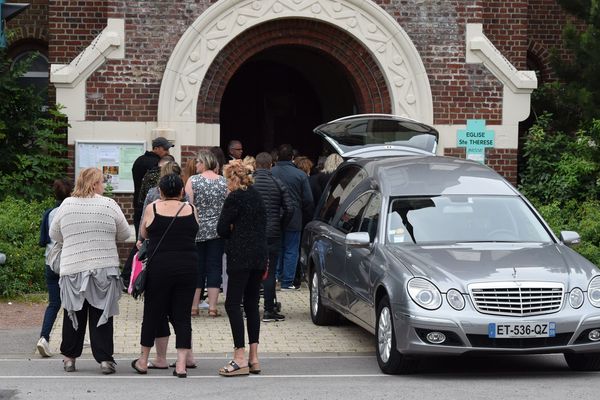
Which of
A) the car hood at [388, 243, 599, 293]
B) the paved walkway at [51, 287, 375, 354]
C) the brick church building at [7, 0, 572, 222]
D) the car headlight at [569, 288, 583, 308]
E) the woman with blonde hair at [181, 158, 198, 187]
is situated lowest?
the paved walkway at [51, 287, 375, 354]

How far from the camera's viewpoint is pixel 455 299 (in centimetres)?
1037

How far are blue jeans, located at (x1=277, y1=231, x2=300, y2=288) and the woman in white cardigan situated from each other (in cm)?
606

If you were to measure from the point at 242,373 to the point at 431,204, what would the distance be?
2.57 metres

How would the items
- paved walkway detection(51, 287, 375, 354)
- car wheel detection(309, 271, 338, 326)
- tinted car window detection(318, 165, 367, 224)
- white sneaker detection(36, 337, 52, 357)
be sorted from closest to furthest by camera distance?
white sneaker detection(36, 337, 52, 357)
paved walkway detection(51, 287, 375, 354)
tinted car window detection(318, 165, 367, 224)
car wheel detection(309, 271, 338, 326)

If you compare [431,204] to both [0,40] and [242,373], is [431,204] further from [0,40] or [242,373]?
[0,40]

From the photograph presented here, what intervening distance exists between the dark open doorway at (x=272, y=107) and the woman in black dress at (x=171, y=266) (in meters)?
14.3

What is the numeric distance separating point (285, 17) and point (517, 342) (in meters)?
9.64

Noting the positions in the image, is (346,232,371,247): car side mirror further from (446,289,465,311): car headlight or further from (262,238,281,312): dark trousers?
(262,238,281,312): dark trousers

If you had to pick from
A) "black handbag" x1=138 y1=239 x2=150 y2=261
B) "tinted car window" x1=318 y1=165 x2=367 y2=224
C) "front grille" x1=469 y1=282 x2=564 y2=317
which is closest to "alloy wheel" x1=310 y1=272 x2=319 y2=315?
"tinted car window" x1=318 y1=165 x2=367 y2=224

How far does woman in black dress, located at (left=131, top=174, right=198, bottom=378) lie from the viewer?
1039 cm

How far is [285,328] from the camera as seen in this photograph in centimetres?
1373

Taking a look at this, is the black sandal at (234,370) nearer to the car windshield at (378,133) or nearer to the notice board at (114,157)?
the car windshield at (378,133)

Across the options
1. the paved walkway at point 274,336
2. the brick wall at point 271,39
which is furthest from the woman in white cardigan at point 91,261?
the brick wall at point 271,39

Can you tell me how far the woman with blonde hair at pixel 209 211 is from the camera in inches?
549
